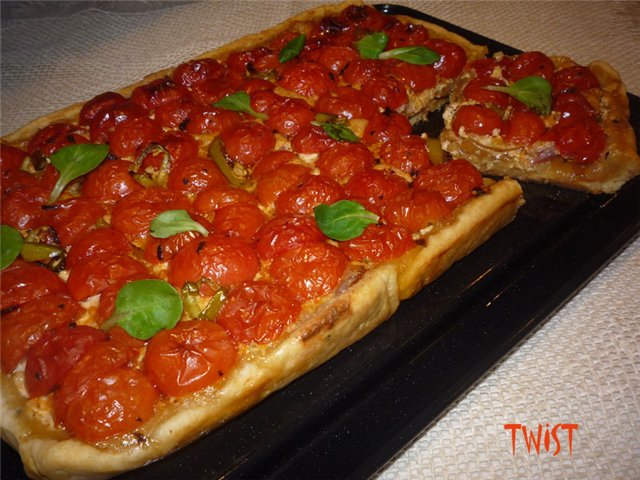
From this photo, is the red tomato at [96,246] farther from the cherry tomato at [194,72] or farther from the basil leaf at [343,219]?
the cherry tomato at [194,72]

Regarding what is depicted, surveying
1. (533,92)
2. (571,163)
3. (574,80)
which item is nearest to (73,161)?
(533,92)

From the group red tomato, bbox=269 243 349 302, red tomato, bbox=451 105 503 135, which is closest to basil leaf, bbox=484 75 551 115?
red tomato, bbox=451 105 503 135

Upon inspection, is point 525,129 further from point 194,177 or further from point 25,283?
point 25,283

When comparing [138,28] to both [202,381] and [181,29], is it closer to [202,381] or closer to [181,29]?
[181,29]

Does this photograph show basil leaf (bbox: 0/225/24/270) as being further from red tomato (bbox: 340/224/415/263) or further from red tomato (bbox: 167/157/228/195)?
red tomato (bbox: 340/224/415/263)

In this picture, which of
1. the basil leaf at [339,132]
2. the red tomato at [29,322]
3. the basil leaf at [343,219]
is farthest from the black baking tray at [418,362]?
the basil leaf at [339,132]
